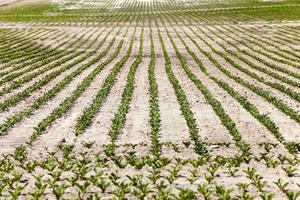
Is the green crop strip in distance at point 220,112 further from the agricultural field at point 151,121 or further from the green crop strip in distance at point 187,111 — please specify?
the green crop strip in distance at point 187,111

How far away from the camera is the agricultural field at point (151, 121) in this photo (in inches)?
507

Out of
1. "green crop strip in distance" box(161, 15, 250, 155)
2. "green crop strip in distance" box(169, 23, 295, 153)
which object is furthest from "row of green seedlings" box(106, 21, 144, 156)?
"green crop strip in distance" box(169, 23, 295, 153)

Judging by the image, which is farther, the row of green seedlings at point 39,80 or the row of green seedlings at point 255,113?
the row of green seedlings at point 39,80

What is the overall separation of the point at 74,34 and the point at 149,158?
42064mm

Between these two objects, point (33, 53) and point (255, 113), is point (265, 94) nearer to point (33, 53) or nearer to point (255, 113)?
point (255, 113)

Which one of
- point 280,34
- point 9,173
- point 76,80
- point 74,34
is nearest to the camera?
point 9,173

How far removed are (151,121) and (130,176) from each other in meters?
5.74

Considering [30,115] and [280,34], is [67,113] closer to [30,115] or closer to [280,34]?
[30,115]

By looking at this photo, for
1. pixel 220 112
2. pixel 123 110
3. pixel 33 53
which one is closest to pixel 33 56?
pixel 33 53

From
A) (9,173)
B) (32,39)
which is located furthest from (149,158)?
(32,39)

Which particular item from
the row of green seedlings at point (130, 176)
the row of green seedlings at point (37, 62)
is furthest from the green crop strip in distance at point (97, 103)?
the row of green seedlings at point (37, 62)

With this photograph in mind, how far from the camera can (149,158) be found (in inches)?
581

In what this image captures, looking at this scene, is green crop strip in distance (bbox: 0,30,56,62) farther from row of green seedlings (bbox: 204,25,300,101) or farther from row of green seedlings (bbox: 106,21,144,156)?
row of green seedlings (bbox: 204,25,300,101)

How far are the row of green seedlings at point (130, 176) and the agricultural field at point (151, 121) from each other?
4 centimetres
